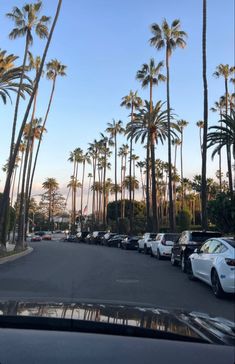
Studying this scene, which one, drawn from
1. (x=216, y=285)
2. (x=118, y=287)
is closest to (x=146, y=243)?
(x=118, y=287)

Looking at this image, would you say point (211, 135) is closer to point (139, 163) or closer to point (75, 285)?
point (75, 285)

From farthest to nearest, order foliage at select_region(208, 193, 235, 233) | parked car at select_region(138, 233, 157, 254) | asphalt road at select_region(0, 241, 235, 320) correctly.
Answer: parked car at select_region(138, 233, 157, 254) < foliage at select_region(208, 193, 235, 233) < asphalt road at select_region(0, 241, 235, 320)

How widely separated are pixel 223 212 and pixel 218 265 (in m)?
15.8

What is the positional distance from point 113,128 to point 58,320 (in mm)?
80396

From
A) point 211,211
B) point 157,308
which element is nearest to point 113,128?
point 211,211

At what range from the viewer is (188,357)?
9.01ft

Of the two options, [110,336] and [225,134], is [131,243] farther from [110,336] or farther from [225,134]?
[110,336]

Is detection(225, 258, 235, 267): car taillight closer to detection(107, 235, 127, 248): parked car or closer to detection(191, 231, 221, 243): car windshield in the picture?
detection(191, 231, 221, 243): car windshield

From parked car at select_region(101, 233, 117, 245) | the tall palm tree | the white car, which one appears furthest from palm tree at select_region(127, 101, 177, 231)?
the white car

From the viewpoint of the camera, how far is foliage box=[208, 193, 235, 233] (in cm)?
2756

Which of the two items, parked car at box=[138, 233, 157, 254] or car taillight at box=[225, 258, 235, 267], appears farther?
parked car at box=[138, 233, 157, 254]

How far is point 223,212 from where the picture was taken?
27922 millimetres

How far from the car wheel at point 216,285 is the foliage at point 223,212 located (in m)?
14.3

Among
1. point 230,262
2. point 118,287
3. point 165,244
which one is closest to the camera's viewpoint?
point 230,262
